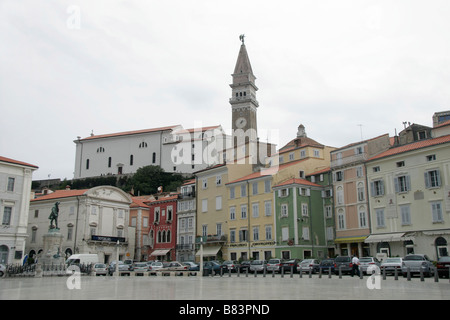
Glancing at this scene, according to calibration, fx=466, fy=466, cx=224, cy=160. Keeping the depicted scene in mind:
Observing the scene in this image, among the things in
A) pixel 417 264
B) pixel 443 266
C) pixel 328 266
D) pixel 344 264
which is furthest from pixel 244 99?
pixel 443 266

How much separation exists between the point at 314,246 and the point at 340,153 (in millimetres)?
10741

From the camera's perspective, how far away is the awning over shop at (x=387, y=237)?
43188 millimetres

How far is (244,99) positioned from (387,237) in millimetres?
78982

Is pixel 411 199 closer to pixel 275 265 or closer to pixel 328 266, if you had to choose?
pixel 328 266

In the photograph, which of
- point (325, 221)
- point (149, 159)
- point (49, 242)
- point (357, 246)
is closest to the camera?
point (49, 242)

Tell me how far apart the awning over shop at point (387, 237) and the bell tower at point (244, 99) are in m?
72.6

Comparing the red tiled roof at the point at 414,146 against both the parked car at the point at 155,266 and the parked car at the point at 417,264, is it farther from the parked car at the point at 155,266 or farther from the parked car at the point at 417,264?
the parked car at the point at 155,266

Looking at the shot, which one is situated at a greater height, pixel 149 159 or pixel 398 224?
pixel 149 159

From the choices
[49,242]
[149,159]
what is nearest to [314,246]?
[49,242]

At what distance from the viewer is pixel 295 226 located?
50781 millimetres

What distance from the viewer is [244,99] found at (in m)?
119
